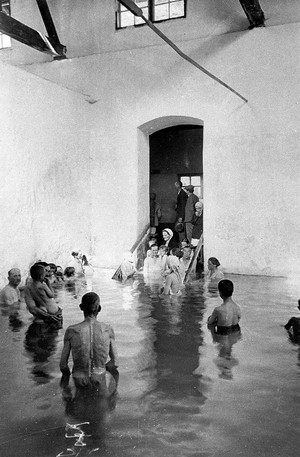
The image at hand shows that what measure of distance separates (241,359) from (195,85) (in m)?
9.84

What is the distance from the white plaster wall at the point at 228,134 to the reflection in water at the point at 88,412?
8973 millimetres

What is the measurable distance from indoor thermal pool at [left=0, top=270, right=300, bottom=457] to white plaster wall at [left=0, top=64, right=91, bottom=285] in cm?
406

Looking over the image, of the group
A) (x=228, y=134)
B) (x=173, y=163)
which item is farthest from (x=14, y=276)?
(x=173, y=163)

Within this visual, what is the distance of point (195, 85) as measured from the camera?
47.1ft

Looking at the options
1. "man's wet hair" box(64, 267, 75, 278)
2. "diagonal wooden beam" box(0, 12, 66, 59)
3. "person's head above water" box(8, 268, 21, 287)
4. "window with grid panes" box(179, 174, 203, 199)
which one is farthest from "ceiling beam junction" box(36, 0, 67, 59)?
"person's head above water" box(8, 268, 21, 287)

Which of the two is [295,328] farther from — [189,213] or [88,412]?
[189,213]

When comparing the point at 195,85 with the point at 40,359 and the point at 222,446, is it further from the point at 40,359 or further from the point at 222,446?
the point at 222,446

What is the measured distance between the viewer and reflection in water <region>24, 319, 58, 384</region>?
566 centimetres

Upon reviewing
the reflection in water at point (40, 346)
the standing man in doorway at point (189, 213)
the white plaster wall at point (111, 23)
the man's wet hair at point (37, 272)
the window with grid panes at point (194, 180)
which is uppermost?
the white plaster wall at point (111, 23)

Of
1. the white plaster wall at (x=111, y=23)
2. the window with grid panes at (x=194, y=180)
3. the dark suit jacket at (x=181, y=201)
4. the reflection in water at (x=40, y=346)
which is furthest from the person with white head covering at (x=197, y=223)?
the reflection in water at (x=40, y=346)

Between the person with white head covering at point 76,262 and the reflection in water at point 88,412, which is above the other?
the person with white head covering at point 76,262

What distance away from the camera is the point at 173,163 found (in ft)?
65.8

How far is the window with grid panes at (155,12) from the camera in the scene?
1468 centimetres

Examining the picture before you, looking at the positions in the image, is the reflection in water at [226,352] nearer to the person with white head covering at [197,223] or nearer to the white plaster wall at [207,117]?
the white plaster wall at [207,117]
